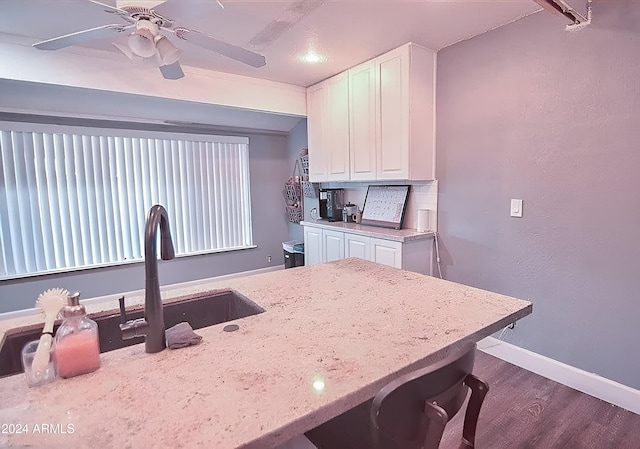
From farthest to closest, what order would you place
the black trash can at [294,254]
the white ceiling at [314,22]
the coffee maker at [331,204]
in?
the black trash can at [294,254] → the coffee maker at [331,204] → the white ceiling at [314,22]

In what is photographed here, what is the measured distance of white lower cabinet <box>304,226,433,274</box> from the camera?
2.86 m

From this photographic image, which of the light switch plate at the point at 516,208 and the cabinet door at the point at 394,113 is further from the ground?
the cabinet door at the point at 394,113

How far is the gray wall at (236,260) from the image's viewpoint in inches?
140

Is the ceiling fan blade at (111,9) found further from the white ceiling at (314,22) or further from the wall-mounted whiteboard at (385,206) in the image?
the wall-mounted whiteboard at (385,206)

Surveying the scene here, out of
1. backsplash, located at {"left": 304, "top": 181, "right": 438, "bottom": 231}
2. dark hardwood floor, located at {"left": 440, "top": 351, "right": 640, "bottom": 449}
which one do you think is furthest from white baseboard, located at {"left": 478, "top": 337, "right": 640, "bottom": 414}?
backsplash, located at {"left": 304, "top": 181, "right": 438, "bottom": 231}

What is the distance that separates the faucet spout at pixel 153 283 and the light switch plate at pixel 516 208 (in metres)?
2.36

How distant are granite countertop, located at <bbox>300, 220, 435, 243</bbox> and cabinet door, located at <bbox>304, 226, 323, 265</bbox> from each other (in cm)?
12

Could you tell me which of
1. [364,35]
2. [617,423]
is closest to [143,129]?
[364,35]

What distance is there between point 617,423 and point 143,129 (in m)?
4.75

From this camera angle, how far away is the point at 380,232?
306 cm

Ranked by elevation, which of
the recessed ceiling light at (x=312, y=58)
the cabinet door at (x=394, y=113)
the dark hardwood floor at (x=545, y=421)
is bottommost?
the dark hardwood floor at (x=545, y=421)

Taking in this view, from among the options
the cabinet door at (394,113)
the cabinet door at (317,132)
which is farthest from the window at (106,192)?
the cabinet door at (394,113)

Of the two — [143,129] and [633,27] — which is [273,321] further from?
[143,129]

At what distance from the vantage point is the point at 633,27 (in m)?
1.87
